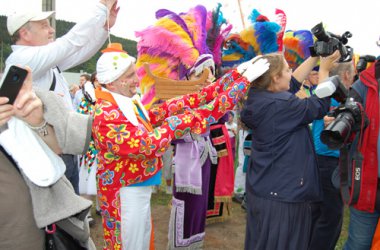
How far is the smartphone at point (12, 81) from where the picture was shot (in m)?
1.11

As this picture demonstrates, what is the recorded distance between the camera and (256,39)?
3055mm

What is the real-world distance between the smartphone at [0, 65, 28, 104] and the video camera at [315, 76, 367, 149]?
56.8 inches

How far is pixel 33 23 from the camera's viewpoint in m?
2.66

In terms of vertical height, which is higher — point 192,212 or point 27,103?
point 27,103

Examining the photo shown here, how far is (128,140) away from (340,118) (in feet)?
3.91

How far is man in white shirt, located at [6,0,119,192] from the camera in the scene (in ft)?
8.34

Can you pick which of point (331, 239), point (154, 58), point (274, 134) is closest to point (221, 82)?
point (274, 134)

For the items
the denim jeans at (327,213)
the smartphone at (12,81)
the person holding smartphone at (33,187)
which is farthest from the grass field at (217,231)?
the smartphone at (12,81)

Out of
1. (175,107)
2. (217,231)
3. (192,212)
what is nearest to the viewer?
(175,107)

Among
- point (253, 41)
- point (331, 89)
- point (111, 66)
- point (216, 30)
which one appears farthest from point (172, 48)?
point (331, 89)

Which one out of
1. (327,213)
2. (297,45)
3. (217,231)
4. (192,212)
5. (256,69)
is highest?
(297,45)

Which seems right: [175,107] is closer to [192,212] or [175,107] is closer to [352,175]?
[192,212]

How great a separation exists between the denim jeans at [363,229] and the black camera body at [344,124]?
537mm

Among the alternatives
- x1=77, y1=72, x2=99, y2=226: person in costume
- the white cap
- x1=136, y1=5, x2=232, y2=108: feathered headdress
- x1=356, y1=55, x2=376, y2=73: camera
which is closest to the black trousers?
x1=77, y1=72, x2=99, y2=226: person in costume
